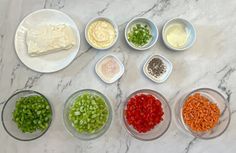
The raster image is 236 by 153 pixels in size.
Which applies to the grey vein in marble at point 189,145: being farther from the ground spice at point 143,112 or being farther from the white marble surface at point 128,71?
the ground spice at point 143,112

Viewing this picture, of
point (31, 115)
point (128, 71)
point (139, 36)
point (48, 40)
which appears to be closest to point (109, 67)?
point (128, 71)

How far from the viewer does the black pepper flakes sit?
170 centimetres

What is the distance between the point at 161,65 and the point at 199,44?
0.73 feet

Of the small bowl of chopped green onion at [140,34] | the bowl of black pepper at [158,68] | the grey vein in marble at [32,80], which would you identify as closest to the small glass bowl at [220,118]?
the bowl of black pepper at [158,68]

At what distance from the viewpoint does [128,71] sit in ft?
5.63

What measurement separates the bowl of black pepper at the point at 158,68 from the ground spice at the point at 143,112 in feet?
0.38

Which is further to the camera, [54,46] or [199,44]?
[199,44]

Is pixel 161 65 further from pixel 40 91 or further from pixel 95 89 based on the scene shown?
pixel 40 91

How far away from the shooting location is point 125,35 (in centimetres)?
168

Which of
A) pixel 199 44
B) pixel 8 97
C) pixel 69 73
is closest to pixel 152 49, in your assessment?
pixel 199 44

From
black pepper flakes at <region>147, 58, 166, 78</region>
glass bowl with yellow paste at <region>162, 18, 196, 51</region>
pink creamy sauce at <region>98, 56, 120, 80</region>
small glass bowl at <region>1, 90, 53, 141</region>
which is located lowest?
small glass bowl at <region>1, 90, 53, 141</region>

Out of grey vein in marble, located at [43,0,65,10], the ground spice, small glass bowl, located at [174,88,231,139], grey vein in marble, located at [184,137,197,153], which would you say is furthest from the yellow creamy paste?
grey vein in marble, located at [184,137,197,153]

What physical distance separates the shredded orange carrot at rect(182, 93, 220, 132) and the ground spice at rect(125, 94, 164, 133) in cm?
13

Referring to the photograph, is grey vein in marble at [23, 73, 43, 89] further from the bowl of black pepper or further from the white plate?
the bowl of black pepper
